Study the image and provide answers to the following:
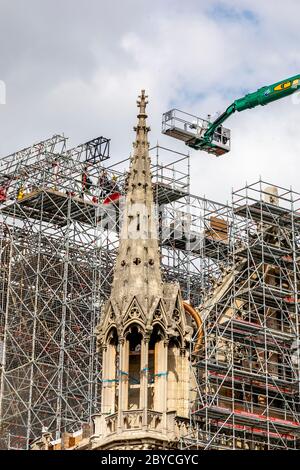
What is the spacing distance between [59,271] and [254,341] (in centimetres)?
2039

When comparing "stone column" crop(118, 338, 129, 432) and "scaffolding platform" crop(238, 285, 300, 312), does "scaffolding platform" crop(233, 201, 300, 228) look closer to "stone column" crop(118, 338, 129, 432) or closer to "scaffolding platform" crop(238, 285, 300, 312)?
"scaffolding platform" crop(238, 285, 300, 312)

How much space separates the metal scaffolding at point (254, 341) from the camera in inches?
2096

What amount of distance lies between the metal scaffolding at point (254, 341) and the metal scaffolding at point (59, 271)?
41.0 feet

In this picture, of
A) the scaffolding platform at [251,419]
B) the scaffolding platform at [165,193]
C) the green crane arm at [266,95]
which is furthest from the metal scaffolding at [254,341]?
the scaffolding platform at [165,193]

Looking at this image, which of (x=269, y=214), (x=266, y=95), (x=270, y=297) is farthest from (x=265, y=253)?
(x=266, y=95)

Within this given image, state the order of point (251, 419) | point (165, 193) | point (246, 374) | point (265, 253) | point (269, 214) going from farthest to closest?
point (165, 193) → point (269, 214) → point (265, 253) → point (246, 374) → point (251, 419)

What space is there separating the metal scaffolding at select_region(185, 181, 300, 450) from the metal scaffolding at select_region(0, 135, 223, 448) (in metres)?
12.5

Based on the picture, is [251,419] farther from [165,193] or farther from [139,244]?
[165,193]

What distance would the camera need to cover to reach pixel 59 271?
74375mm

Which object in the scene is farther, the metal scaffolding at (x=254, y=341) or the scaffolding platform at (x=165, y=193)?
the scaffolding platform at (x=165, y=193)

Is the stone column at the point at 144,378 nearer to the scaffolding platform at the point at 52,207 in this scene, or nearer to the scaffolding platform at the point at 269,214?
the scaffolding platform at the point at 269,214

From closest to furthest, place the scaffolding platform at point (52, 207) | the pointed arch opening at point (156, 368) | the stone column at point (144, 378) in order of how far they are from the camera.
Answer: the stone column at point (144, 378)
the pointed arch opening at point (156, 368)
the scaffolding platform at point (52, 207)

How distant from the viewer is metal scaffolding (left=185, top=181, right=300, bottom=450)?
2096 inches

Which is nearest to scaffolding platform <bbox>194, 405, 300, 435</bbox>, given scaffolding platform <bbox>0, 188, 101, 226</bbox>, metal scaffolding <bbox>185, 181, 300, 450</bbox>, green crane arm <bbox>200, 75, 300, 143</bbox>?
metal scaffolding <bbox>185, 181, 300, 450</bbox>
